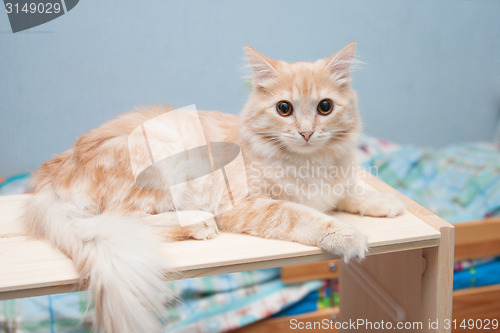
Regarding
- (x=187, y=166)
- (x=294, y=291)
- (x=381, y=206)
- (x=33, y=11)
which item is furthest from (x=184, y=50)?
(x=294, y=291)

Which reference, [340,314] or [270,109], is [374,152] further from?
[270,109]

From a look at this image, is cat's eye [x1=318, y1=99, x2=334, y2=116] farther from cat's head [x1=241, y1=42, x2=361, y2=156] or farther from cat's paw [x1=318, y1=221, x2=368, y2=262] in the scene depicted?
cat's paw [x1=318, y1=221, x2=368, y2=262]

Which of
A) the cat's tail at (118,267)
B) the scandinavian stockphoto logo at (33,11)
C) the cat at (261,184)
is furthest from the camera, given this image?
the scandinavian stockphoto logo at (33,11)

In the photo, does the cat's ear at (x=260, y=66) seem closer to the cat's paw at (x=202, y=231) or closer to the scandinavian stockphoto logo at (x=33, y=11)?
the cat's paw at (x=202, y=231)

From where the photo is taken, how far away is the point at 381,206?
1.10 meters

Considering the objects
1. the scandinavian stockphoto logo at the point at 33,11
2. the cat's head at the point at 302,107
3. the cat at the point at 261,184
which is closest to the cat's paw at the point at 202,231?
the cat at the point at 261,184

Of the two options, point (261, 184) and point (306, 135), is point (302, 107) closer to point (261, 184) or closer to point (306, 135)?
point (306, 135)

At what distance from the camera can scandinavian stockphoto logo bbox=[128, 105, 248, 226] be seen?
42.4 inches

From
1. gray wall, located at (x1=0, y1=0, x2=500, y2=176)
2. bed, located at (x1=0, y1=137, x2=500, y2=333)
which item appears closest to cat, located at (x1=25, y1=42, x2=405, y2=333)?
gray wall, located at (x1=0, y1=0, x2=500, y2=176)

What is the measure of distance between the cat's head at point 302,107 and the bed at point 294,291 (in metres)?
0.73

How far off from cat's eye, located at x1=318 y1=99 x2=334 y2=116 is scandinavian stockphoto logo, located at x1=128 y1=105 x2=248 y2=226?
0.25 metres

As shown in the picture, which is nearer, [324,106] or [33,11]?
[324,106]

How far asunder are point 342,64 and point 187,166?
1.61 feet

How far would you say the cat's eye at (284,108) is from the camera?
3.44ft
